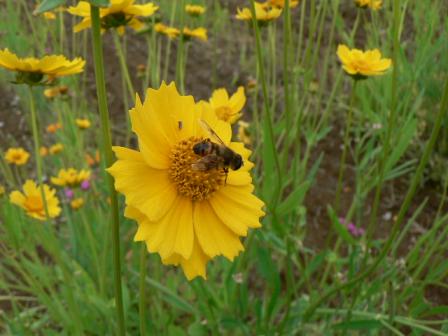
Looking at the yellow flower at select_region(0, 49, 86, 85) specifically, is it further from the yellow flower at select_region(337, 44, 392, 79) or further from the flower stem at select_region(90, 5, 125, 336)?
the yellow flower at select_region(337, 44, 392, 79)

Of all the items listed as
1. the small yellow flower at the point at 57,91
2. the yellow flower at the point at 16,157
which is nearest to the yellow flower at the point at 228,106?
the small yellow flower at the point at 57,91

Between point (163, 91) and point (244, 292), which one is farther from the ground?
point (163, 91)

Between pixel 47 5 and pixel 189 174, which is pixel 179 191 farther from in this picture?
pixel 47 5

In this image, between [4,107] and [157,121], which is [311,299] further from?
[4,107]

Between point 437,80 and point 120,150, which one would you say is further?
point 437,80

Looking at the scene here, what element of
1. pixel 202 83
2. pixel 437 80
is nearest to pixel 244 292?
pixel 437 80

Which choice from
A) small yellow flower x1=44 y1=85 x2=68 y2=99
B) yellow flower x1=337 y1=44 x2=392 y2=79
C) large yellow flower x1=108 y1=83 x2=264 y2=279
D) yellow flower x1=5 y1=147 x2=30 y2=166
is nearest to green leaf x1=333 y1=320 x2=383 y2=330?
large yellow flower x1=108 y1=83 x2=264 y2=279
